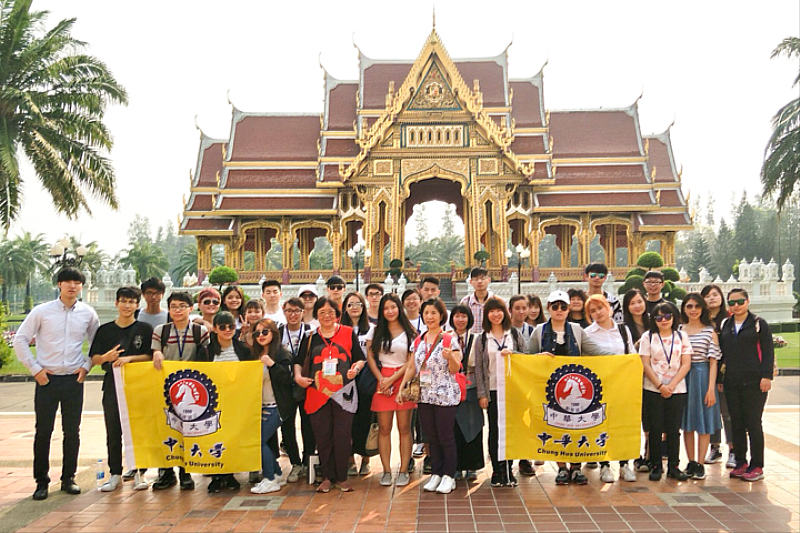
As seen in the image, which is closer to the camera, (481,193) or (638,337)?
(638,337)

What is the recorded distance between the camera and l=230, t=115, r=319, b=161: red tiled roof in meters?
26.5

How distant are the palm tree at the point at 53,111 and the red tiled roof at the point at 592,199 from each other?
14703 millimetres

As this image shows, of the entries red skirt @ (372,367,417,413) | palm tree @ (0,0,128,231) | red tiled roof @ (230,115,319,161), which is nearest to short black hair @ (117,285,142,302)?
red skirt @ (372,367,417,413)

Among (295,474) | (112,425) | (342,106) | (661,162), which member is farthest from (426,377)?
(661,162)

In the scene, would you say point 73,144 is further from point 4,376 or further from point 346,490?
point 346,490

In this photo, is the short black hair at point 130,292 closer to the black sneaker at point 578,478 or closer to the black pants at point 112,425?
the black pants at point 112,425

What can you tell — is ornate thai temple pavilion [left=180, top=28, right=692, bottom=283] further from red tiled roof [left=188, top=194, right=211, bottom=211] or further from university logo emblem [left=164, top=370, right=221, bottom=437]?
university logo emblem [left=164, top=370, right=221, bottom=437]

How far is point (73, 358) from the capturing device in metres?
5.89

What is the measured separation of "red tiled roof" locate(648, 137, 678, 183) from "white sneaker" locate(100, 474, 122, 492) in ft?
79.3

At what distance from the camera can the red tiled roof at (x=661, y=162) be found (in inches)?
1038

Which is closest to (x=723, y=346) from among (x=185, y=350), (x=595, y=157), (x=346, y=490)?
(x=346, y=490)

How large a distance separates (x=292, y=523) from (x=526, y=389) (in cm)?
223

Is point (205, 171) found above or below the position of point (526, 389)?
above

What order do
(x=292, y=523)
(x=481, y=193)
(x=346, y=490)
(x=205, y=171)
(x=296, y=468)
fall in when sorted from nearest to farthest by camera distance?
(x=292, y=523)
(x=346, y=490)
(x=296, y=468)
(x=481, y=193)
(x=205, y=171)
